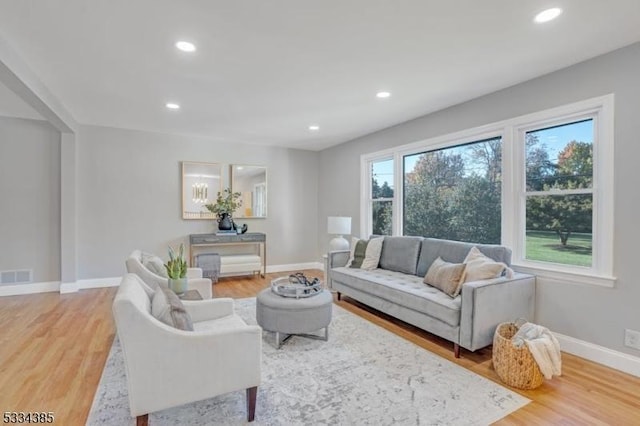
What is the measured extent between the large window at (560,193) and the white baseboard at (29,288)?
6456 mm

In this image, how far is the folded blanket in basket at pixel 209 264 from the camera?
542cm

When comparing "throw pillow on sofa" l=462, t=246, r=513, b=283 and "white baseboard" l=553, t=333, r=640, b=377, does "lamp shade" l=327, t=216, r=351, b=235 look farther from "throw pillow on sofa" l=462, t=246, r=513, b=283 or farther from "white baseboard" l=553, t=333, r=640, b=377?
"white baseboard" l=553, t=333, r=640, b=377

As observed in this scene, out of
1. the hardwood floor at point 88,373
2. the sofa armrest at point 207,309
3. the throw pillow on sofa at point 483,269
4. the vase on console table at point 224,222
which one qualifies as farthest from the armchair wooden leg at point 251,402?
the vase on console table at point 224,222

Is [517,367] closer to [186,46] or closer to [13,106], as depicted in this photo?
[186,46]

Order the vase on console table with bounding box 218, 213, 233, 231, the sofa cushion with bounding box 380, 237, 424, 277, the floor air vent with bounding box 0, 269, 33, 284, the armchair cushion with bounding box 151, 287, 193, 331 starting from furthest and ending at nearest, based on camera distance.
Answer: the vase on console table with bounding box 218, 213, 233, 231
the floor air vent with bounding box 0, 269, 33, 284
the sofa cushion with bounding box 380, 237, 424, 277
the armchair cushion with bounding box 151, 287, 193, 331

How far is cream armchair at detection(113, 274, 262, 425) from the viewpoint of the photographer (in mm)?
1625

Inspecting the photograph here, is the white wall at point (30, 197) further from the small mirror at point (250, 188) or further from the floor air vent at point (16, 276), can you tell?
the small mirror at point (250, 188)

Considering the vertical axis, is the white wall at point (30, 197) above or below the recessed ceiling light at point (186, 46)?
below

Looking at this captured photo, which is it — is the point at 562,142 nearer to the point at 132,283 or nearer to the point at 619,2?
the point at 619,2

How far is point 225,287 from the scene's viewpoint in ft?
17.5

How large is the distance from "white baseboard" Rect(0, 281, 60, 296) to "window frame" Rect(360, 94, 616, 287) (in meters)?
5.77

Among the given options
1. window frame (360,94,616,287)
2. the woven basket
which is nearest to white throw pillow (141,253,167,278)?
the woven basket

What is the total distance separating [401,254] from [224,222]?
3287mm

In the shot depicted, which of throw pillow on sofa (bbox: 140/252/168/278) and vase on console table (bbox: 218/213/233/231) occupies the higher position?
vase on console table (bbox: 218/213/233/231)
